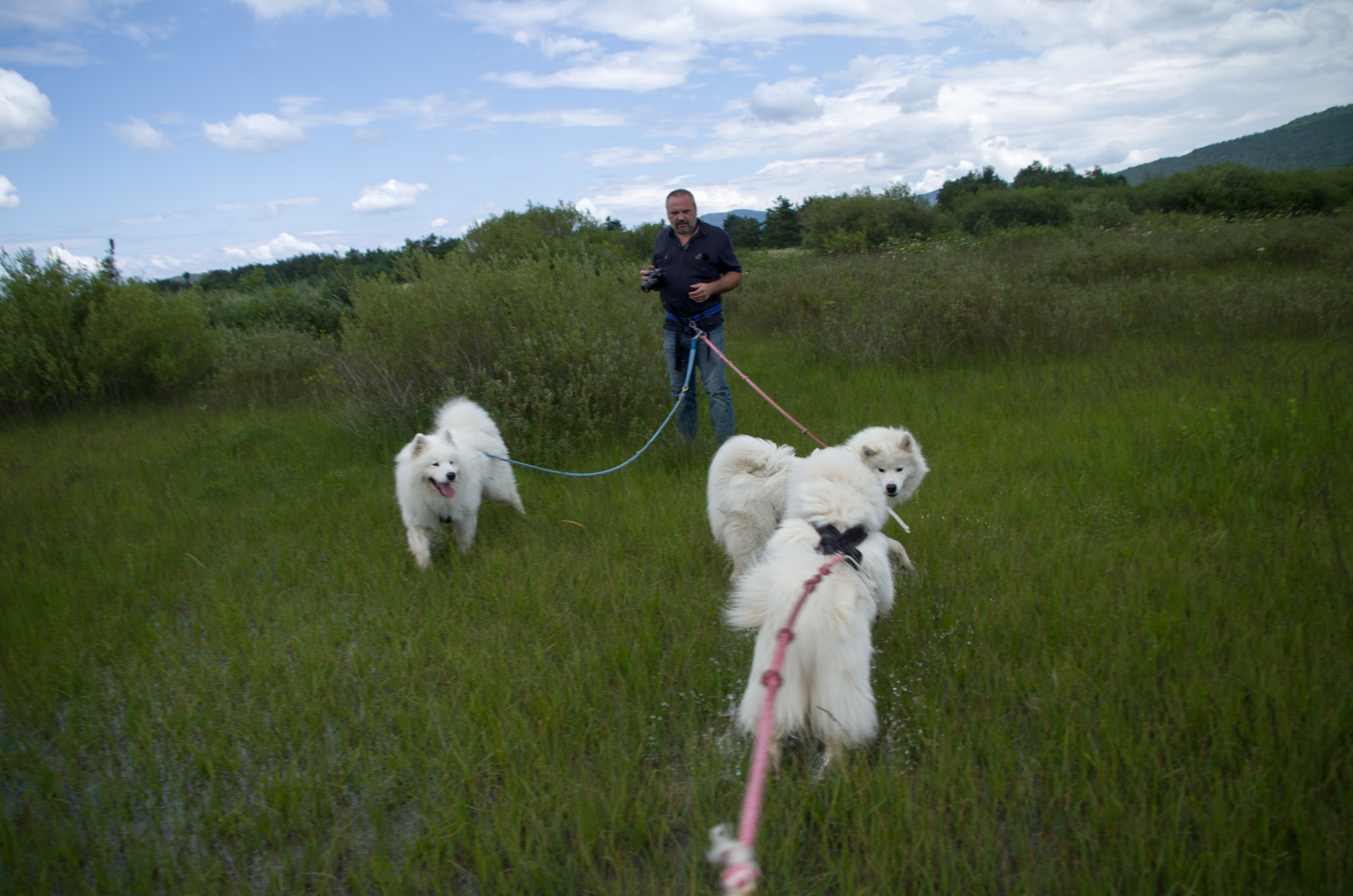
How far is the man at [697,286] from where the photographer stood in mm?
5777

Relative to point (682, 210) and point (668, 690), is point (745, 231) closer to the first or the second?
point (682, 210)

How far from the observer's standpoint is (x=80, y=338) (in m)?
9.51

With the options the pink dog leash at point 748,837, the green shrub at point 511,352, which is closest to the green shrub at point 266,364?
the green shrub at point 511,352

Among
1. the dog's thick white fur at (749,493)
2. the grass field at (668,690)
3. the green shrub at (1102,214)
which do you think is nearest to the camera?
the grass field at (668,690)

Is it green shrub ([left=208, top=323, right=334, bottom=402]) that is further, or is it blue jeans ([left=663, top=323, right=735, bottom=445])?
green shrub ([left=208, top=323, right=334, bottom=402])

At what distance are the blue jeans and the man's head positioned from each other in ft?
3.18

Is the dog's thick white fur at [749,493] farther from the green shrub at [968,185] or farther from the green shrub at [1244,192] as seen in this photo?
the green shrub at [968,185]

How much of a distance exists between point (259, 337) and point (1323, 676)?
47.5 feet

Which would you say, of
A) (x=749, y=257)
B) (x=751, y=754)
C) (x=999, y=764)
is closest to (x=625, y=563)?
(x=751, y=754)

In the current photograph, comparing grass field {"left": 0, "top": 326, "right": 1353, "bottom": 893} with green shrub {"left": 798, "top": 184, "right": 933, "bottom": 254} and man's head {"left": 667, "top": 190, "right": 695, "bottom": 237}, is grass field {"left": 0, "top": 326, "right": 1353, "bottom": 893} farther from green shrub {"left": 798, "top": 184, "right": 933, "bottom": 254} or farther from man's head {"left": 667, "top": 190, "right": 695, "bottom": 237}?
green shrub {"left": 798, "top": 184, "right": 933, "bottom": 254}

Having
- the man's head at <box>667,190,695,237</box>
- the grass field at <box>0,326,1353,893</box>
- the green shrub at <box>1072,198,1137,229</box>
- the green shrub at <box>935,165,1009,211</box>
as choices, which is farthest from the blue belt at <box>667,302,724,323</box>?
the green shrub at <box>935,165,1009,211</box>

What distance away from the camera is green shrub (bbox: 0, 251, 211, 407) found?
9.09m

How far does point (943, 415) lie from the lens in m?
6.73

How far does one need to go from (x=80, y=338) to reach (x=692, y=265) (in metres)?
9.98
